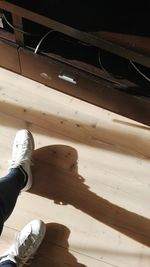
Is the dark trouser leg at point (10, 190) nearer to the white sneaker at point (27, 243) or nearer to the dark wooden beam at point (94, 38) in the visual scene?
the white sneaker at point (27, 243)

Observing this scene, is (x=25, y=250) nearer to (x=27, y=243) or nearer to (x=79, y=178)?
(x=27, y=243)

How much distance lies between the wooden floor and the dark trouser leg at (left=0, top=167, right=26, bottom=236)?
92 millimetres

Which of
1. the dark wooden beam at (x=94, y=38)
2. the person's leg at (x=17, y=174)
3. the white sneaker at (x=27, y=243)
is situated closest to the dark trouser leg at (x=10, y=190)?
the person's leg at (x=17, y=174)

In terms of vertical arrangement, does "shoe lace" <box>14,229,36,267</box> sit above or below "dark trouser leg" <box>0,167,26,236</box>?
below

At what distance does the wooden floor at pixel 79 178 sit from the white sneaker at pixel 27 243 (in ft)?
0.11

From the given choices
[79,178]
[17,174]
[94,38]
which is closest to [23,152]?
[17,174]

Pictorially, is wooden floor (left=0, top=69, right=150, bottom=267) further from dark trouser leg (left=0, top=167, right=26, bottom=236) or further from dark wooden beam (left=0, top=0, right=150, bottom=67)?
dark wooden beam (left=0, top=0, right=150, bottom=67)

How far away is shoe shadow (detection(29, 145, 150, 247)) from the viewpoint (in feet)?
4.21

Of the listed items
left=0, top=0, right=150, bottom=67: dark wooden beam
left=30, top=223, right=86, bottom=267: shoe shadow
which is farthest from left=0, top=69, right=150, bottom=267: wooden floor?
left=0, top=0, right=150, bottom=67: dark wooden beam

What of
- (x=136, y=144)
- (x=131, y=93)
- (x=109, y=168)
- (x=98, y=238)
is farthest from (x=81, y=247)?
(x=131, y=93)

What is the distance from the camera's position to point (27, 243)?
121 cm

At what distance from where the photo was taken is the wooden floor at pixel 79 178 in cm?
125

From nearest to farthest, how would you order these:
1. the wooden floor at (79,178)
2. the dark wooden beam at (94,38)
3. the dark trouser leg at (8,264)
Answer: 1. the dark wooden beam at (94,38)
2. the dark trouser leg at (8,264)
3. the wooden floor at (79,178)

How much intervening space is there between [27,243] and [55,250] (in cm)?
10
